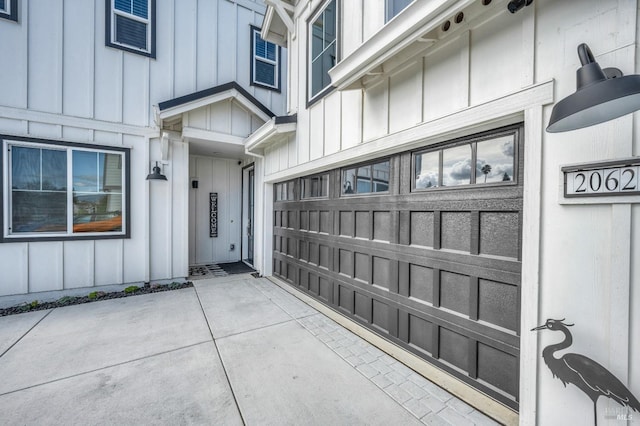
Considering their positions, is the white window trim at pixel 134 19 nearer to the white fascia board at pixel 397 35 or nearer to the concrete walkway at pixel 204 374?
the white fascia board at pixel 397 35

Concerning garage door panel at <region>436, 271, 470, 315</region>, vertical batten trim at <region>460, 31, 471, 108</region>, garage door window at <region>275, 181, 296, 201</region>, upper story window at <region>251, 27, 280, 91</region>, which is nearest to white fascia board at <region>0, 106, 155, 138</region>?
garage door window at <region>275, 181, 296, 201</region>

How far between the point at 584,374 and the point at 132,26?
308 inches

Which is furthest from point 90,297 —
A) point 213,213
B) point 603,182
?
point 603,182

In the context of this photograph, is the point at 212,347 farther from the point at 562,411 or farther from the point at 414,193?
the point at 562,411

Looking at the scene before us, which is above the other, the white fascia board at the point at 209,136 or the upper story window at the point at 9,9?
the upper story window at the point at 9,9

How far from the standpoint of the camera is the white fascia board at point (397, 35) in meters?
1.90

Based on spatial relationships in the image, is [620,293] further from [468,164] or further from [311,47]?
[311,47]

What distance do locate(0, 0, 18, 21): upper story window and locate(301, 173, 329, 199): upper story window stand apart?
534 centimetres

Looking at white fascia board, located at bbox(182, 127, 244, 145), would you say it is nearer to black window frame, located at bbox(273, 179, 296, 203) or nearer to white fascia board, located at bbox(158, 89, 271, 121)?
white fascia board, located at bbox(158, 89, 271, 121)

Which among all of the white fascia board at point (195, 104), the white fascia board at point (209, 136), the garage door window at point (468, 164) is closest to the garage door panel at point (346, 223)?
the garage door window at point (468, 164)

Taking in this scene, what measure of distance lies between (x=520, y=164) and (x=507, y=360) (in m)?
1.51

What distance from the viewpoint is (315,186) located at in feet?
14.7

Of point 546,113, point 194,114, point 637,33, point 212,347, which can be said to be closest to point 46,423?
point 212,347

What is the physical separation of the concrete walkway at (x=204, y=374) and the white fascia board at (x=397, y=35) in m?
2.99
